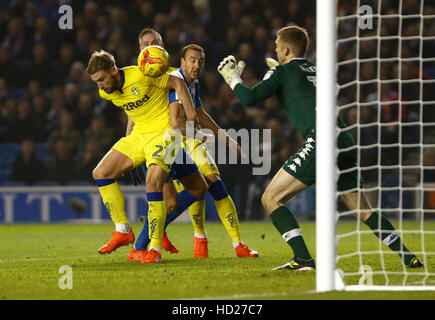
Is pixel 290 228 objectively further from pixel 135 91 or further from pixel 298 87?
pixel 135 91

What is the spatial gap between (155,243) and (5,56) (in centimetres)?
925

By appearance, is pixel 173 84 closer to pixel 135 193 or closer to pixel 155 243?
pixel 155 243

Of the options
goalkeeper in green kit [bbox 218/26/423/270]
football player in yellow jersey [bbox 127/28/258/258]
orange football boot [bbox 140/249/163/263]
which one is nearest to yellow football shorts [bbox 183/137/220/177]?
football player in yellow jersey [bbox 127/28/258/258]

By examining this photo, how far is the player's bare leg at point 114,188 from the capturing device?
638cm

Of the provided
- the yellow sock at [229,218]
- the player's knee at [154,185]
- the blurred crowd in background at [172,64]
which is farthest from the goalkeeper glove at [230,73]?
the blurred crowd in background at [172,64]

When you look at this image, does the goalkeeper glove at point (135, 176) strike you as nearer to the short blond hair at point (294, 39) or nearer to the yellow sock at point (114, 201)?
the yellow sock at point (114, 201)

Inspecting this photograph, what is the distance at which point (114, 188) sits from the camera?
6.50m

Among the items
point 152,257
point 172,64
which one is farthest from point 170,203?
point 172,64

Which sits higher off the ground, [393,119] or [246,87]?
[393,119]

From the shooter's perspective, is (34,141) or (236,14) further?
(236,14)

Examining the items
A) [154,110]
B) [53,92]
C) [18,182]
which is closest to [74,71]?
[53,92]

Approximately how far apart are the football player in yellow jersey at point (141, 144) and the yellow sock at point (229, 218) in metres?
0.29

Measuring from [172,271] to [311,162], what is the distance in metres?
1.32

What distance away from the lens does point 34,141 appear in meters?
13.0
